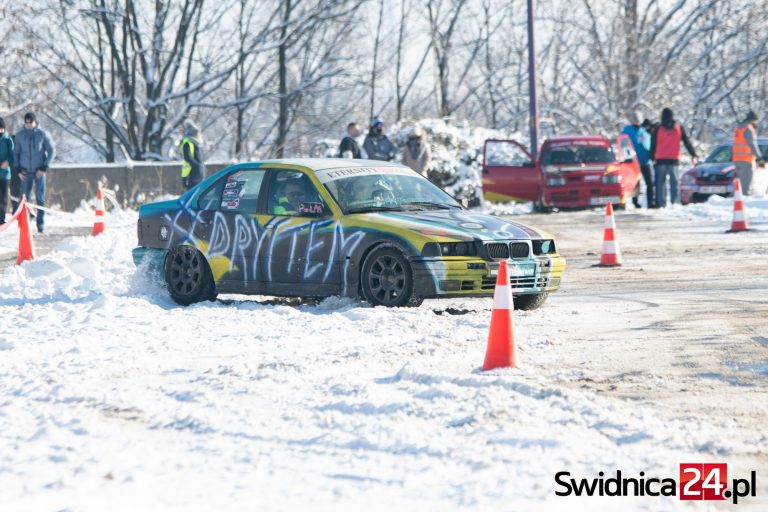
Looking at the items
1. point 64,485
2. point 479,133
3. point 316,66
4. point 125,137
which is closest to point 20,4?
point 125,137

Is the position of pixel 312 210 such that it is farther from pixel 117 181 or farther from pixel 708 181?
pixel 708 181

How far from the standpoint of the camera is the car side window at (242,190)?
11.8 metres

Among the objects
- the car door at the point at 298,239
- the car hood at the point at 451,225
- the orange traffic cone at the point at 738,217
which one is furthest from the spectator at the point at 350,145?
the car hood at the point at 451,225

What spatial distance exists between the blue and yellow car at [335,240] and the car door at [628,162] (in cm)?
1392

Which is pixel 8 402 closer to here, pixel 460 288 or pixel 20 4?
pixel 460 288

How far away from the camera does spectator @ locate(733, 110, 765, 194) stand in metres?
24.6

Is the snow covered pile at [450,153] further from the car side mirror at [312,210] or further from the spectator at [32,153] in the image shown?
the car side mirror at [312,210]

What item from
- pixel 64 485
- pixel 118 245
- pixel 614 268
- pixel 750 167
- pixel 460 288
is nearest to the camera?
pixel 64 485

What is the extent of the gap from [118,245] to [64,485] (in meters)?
12.1

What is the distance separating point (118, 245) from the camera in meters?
17.1

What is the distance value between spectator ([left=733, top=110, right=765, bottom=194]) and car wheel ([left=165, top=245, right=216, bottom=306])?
14988 mm

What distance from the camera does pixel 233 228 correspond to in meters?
11.8

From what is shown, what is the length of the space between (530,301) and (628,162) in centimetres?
1458

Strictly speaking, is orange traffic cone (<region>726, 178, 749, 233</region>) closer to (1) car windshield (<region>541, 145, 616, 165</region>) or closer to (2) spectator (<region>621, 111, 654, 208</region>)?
(2) spectator (<region>621, 111, 654, 208</region>)
